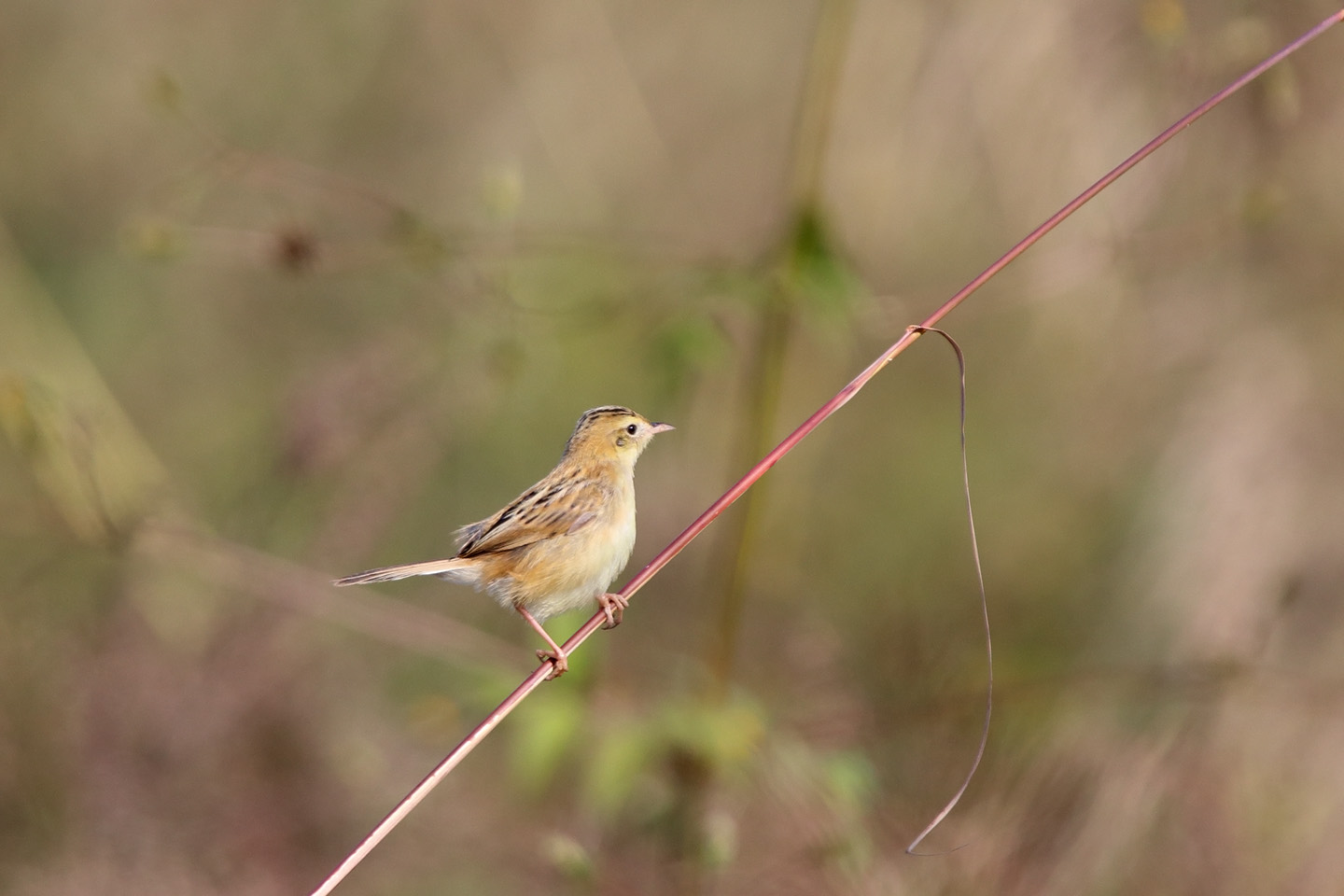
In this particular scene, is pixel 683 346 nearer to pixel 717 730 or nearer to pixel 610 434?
pixel 610 434

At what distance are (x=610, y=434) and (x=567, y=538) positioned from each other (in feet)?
1.18

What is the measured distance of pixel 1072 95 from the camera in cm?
479

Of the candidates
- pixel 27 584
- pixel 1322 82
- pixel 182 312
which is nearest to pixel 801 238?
pixel 1322 82

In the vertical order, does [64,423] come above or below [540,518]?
above

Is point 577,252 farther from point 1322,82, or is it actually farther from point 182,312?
point 182,312

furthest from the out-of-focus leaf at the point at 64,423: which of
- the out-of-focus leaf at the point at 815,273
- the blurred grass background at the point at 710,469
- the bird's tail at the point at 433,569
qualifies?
the out-of-focus leaf at the point at 815,273

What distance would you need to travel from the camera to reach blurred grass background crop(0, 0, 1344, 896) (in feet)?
13.3

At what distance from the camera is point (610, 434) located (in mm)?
3439

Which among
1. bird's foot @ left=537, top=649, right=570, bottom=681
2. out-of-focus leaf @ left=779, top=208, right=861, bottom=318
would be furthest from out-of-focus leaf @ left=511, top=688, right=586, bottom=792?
out-of-focus leaf @ left=779, top=208, right=861, bottom=318

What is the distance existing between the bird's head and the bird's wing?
12 cm

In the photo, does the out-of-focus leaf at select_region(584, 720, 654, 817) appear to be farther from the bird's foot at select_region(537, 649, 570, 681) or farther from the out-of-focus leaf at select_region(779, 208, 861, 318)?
the out-of-focus leaf at select_region(779, 208, 861, 318)

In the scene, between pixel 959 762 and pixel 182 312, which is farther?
pixel 182 312

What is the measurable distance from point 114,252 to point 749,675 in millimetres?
4533

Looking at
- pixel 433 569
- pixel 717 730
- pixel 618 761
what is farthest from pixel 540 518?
pixel 717 730
